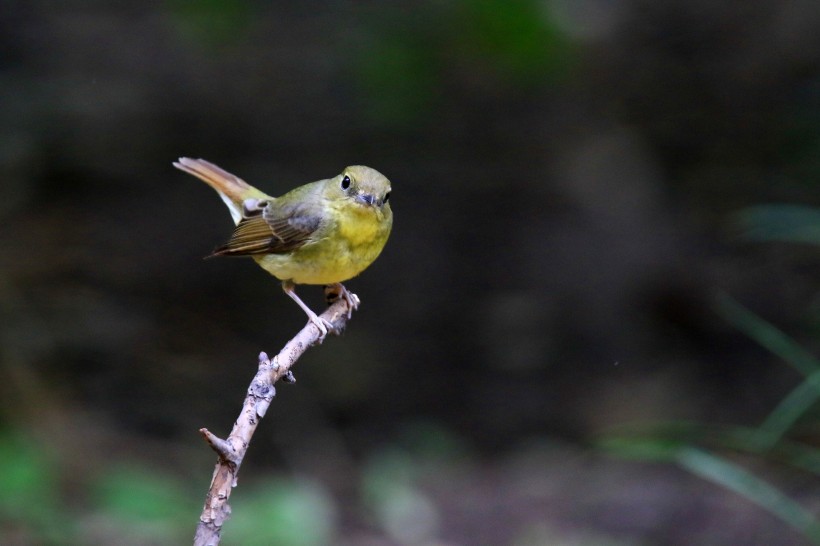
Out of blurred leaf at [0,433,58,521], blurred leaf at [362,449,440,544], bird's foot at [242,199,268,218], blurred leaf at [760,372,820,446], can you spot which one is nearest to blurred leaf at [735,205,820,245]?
blurred leaf at [760,372,820,446]

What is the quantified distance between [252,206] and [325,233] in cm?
67

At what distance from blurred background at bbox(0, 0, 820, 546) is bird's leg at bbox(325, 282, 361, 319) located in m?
2.52

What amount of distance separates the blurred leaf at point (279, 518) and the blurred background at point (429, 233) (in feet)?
1.74

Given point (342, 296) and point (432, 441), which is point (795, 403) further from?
point (432, 441)

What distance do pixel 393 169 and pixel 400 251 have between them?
57 cm

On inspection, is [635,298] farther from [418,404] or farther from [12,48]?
[12,48]

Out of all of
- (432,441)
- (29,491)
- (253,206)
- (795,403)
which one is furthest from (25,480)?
(795,403)

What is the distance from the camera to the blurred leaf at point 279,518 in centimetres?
523

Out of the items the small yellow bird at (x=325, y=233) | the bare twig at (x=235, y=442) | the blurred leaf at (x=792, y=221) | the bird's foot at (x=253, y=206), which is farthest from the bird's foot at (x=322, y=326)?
the blurred leaf at (x=792, y=221)

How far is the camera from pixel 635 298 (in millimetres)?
6938

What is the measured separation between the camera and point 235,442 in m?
1.87

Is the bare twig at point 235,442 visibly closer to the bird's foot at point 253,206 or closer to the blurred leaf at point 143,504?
the bird's foot at point 253,206

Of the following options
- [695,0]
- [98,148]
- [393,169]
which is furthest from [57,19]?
[695,0]

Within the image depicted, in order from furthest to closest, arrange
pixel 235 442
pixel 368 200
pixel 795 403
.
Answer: pixel 368 200
pixel 795 403
pixel 235 442
